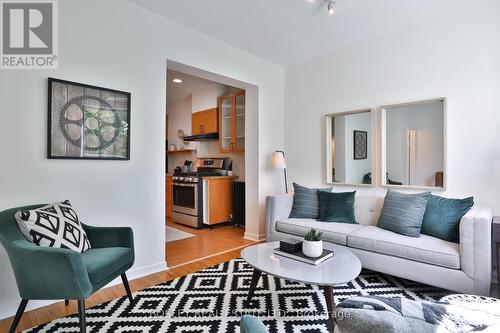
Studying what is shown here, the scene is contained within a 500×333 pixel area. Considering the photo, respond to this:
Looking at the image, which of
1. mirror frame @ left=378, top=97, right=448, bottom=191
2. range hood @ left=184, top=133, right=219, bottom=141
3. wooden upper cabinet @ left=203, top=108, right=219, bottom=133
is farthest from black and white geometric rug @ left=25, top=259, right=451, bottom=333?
wooden upper cabinet @ left=203, top=108, right=219, bottom=133

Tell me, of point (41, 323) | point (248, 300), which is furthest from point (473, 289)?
point (41, 323)

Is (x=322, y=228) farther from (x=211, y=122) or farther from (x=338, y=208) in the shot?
(x=211, y=122)

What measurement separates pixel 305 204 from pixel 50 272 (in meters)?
2.59

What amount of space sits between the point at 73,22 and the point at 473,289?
385 centimetres

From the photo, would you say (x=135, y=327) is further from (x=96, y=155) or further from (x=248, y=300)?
(x=96, y=155)

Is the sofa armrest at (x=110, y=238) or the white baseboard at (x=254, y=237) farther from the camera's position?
the white baseboard at (x=254, y=237)

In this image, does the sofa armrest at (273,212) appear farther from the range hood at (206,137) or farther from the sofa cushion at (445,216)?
the range hood at (206,137)

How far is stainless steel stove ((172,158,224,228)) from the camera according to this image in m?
4.67

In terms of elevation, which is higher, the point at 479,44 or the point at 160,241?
the point at 479,44

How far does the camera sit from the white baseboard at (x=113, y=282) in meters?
1.96

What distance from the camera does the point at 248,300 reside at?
7.02ft

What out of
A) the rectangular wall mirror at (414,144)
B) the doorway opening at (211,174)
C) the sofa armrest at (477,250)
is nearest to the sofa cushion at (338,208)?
the rectangular wall mirror at (414,144)

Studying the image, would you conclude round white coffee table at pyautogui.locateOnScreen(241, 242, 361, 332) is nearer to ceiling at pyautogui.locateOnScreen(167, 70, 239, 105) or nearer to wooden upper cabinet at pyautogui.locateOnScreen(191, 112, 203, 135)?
ceiling at pyautogui.locateOnScreen(167, 70, 239, 105)

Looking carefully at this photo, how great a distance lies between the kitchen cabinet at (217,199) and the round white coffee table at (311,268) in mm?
2484
